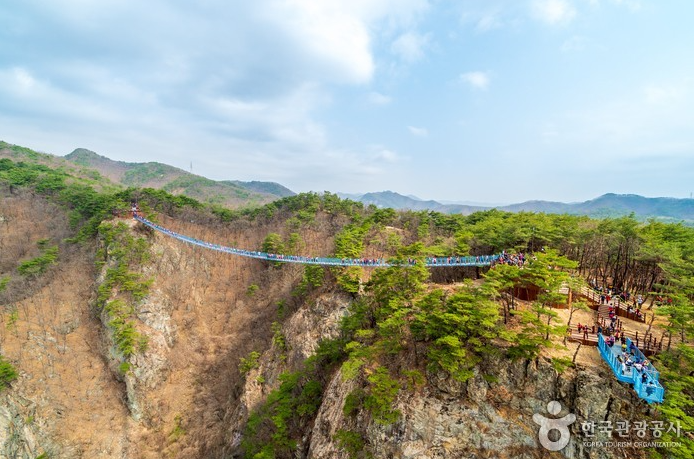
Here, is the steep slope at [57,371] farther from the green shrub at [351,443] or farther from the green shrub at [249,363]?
the green shrub at [351,443]

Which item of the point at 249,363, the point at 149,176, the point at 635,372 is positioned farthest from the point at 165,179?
the point at 635,372

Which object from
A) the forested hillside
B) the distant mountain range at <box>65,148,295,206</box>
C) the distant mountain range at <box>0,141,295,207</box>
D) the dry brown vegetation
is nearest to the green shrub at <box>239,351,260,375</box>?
the forested hillside

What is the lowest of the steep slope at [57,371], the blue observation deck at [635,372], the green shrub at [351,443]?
the steep slope at [57,371]

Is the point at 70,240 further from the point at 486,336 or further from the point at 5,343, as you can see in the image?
the point at 486,336

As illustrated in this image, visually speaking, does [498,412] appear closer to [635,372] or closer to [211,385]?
[635,372]

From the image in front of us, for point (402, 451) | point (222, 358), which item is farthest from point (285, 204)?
point (402, 451)

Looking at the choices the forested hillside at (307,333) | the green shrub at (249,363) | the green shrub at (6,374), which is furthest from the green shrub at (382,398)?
the green shrub at (6,374)
